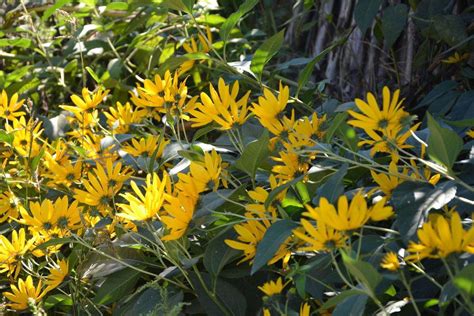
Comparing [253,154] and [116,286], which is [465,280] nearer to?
[253,154]

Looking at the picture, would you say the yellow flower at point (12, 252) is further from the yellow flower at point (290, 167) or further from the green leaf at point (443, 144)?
the green leaf at point (443, 144)

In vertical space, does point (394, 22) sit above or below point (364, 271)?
below

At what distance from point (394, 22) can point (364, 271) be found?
120cm

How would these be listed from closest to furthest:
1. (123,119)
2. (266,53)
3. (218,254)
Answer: (218,254) → (266,53) → (123,119)

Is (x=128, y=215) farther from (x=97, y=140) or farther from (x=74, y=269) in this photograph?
(x=97, y=140)

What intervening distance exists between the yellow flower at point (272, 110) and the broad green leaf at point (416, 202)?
24 centimetres

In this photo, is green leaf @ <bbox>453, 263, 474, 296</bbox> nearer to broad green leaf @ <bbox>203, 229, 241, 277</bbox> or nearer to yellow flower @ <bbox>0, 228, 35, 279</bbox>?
broad green leaf @ <bbox>203, 229, 241, 277</bbox>

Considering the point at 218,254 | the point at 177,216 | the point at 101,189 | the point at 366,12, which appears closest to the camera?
the point at 177,216

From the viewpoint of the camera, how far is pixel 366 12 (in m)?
2.06

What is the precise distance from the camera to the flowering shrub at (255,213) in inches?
46.4

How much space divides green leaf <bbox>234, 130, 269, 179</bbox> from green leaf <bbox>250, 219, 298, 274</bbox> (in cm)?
16

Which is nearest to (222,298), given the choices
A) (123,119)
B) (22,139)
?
(123,119)

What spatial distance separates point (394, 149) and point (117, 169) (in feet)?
1.66

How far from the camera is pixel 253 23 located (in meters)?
3.05
